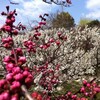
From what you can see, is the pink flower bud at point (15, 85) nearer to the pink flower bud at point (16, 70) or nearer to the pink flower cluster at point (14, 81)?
the pink flower cluster at point (14, 81)

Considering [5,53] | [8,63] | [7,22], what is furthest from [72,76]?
[8,63]

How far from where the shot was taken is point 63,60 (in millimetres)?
13906

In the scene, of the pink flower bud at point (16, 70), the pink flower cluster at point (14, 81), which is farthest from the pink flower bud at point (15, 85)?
the pink flower bud at point (16, 70)

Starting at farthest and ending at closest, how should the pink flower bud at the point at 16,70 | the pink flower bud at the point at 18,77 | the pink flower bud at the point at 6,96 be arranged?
the pink flower bud at the point at 16,70 → the pink flower bud at the point at 18,77 → the pink flower bud at the point at 6,96

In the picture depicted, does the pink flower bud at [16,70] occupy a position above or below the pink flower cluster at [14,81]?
above

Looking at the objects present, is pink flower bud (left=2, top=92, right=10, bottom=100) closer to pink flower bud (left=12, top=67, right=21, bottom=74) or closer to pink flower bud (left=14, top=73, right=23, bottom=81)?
pink flower bud (left=14, top=73, right=23, bottom=81)

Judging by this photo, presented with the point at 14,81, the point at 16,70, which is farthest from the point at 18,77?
the point at 16,70

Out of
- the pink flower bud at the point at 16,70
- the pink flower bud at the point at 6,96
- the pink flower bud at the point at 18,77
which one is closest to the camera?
the pink flower bud at the point at 6,96

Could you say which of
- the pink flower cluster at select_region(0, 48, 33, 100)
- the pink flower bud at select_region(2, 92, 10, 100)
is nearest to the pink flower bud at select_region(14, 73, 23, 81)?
the pink flower cluster at select_region(0, 48, 33, 100)

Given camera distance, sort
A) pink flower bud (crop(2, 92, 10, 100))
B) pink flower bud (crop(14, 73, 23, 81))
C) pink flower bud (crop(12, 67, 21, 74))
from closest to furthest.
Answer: pink flower bud (crop(2, 92, 10, 100)) < pink flower bud (crop(14, 73, 23, 81)) < pink flower bud (crop(12, 67, 21, 74))

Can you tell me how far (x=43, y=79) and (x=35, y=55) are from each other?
5.00 meters

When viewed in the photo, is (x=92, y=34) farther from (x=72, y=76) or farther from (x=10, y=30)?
(x=10, y=30)

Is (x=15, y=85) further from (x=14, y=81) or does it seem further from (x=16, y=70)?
(x=16, y=70)

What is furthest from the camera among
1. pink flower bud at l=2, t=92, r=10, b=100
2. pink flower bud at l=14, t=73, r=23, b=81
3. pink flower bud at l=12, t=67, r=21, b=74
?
pink flower bud at l=12, t=67, r=21, b=74
